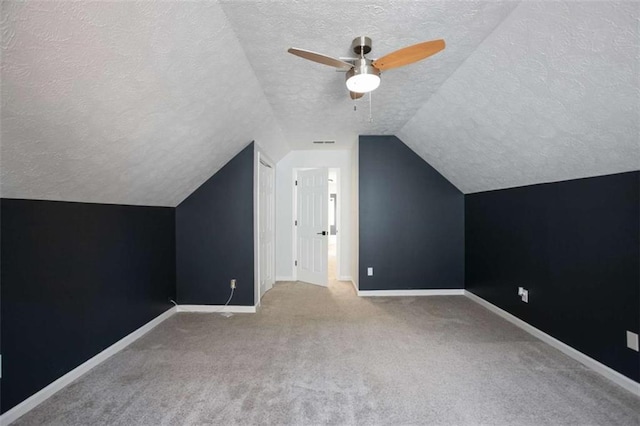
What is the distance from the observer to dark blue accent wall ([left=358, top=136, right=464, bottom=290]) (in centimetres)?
415

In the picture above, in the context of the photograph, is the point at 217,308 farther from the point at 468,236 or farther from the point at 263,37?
the point at 468,236

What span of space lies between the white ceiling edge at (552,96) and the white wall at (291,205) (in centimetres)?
226

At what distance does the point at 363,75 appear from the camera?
1.74 meters

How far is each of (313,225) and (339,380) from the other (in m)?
2.99

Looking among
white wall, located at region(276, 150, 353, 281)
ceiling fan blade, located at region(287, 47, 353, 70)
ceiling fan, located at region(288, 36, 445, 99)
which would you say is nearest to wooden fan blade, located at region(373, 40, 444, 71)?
ceiling fan, located at region(288, 36, 445, 99)

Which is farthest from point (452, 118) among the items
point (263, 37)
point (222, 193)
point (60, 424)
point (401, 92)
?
point (60, 424)

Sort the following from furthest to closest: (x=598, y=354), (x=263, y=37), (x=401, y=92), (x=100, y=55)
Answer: (x=401, y=92) → (x=598, y=354) → (x=263, y=37) → (x=100, y=55)

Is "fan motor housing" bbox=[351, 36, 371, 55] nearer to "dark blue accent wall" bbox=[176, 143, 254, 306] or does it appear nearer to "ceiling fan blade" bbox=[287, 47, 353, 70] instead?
"ceiling fan blade" bbox=[287, 47, 353, 70]

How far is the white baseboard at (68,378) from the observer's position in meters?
1.65

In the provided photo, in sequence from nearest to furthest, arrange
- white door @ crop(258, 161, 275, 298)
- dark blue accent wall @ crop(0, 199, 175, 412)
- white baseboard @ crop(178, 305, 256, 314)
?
dark blue accent wall @ crop(0, 199, 175, 412), white baseboard @ crop(178, 305, 256, 314), white door @ crop(258, 161, 275, 298)

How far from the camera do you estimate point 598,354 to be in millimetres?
2129

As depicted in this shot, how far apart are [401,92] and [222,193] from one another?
240 centimetres

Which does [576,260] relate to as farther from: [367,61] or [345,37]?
[345,37]

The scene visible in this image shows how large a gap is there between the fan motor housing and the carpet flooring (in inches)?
94.2
